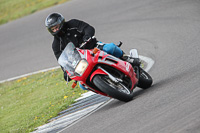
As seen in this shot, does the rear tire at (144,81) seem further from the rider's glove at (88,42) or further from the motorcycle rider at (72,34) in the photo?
the rider's glove at (88,42)

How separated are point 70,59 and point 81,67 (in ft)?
1.00

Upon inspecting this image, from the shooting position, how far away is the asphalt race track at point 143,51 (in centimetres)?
579

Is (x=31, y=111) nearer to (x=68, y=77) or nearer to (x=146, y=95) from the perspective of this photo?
(x=68, y=77)

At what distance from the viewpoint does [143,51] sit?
11.4 metres

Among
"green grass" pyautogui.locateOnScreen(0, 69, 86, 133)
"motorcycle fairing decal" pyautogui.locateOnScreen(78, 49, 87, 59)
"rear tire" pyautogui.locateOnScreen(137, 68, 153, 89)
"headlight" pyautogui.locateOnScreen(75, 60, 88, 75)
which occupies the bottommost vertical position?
"green grass" pyautogui.locateOnScreen(0, 69, 86, 133)

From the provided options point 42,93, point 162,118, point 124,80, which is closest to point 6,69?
point 42,93

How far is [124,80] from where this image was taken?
734 cm

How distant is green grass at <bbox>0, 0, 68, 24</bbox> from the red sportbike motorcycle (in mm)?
13724

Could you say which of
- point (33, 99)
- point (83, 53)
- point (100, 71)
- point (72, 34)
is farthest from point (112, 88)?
point (33, 99)

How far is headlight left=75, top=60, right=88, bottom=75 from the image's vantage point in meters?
6.94

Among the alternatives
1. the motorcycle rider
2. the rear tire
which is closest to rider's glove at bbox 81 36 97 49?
the motorcycle rider

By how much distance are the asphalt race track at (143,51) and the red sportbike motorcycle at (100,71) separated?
0.32m

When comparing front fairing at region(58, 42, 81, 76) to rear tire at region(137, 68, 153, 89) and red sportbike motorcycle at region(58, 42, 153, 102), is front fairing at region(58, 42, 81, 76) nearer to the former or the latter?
red sportbike motorcycle at region(58, 42, 153, 102)

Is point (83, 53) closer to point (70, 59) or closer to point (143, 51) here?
point (70, 59)
